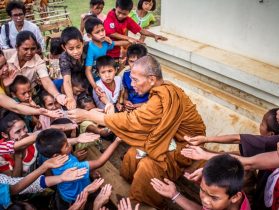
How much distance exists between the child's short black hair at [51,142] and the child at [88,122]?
1.14 metres

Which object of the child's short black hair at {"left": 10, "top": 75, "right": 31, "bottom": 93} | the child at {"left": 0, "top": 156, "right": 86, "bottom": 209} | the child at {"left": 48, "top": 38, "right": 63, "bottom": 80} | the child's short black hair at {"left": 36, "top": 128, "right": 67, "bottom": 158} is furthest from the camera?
the child at {"left": 48, "top": 38, "right": 63, "bottom": 80}

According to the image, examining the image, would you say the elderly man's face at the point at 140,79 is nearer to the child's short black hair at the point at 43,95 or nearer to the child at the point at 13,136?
the child at the point at 13,136

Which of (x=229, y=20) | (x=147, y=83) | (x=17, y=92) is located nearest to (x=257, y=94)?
(x=229, y=20)

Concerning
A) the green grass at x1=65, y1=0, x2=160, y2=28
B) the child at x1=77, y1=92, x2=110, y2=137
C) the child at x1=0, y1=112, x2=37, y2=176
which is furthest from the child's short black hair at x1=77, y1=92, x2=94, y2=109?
the green grass at x1=65, y1=0, x2=160, y2=28

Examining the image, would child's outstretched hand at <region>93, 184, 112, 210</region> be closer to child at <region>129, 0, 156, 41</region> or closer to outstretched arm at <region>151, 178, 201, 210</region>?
outstretched arm at <region>151, 178, 201, 210</region>

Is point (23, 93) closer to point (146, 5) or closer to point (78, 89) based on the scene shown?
point (78, 89)

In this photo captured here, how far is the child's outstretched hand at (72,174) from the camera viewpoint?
8.96 ft

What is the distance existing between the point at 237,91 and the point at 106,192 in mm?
2204

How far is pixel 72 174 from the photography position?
2752mm

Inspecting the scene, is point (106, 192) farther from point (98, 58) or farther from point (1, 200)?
point (98, 58)

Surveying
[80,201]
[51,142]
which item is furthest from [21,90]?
[80,201]

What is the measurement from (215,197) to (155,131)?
1.01 metres

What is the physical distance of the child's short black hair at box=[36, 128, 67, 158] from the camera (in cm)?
284

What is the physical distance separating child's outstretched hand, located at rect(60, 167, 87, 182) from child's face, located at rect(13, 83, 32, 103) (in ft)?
5.20
